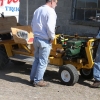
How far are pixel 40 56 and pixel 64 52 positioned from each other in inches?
21.7

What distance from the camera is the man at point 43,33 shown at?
236 inches

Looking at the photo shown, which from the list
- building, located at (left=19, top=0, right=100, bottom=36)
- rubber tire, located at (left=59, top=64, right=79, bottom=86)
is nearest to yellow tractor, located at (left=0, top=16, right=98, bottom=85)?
rubber tire, located at (left=59, top=64, right=79, bottom=86)

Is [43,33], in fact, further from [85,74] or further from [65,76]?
[85,74]

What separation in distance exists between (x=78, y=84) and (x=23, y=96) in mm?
1300

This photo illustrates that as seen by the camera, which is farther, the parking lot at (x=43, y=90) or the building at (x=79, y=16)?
the building at (x=79, y=16)

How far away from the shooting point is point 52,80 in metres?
6.79

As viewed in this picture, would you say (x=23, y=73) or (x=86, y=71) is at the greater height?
(x=86, y=71)

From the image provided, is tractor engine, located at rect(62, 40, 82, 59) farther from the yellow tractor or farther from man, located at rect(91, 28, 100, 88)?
man, located at rect(91, 28, 100, 88)

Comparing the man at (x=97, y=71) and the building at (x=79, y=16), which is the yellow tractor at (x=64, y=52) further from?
the building at (x=79, y=16)

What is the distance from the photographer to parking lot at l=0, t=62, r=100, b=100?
5719 millimetres

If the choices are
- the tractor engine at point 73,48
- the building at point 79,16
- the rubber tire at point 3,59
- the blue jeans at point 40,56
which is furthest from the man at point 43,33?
the building at point 79,16

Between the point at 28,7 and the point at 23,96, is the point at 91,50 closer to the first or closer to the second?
the point at 23,96

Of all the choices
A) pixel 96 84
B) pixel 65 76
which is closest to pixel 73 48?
pixel 65 76

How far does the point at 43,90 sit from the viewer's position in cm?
609
